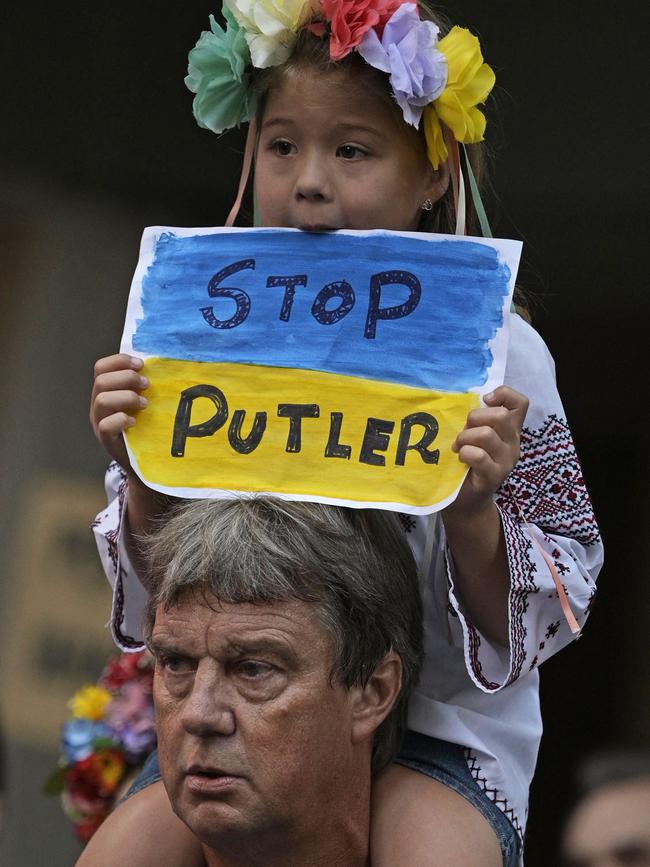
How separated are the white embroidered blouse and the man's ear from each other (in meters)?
0.13

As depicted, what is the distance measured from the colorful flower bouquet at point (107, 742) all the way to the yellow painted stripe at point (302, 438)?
3.82 feet

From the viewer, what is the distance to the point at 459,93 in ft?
9.36

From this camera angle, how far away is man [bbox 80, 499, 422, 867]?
2.61 m

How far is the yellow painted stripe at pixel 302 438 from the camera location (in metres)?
2.68

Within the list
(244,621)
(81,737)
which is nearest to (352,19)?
(244,621)

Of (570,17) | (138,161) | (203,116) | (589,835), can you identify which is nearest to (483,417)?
(203,116)

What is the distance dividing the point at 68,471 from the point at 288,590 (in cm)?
270

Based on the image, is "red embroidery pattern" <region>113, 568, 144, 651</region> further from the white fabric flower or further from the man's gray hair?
the white fabric flower

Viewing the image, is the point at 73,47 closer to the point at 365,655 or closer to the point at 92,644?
the point at 92,644

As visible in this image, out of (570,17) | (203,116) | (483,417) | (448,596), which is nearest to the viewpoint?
(483,417)

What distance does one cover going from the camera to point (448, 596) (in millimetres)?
2828

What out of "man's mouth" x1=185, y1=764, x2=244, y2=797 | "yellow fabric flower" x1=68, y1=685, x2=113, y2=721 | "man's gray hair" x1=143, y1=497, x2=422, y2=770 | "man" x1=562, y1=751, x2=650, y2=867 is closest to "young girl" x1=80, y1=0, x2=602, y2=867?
"man's gray hair" x1=143, y1=497, x2=422, y2=770

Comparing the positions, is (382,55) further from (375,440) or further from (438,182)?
(375,440)

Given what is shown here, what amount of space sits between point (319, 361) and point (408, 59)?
1.75 ft
